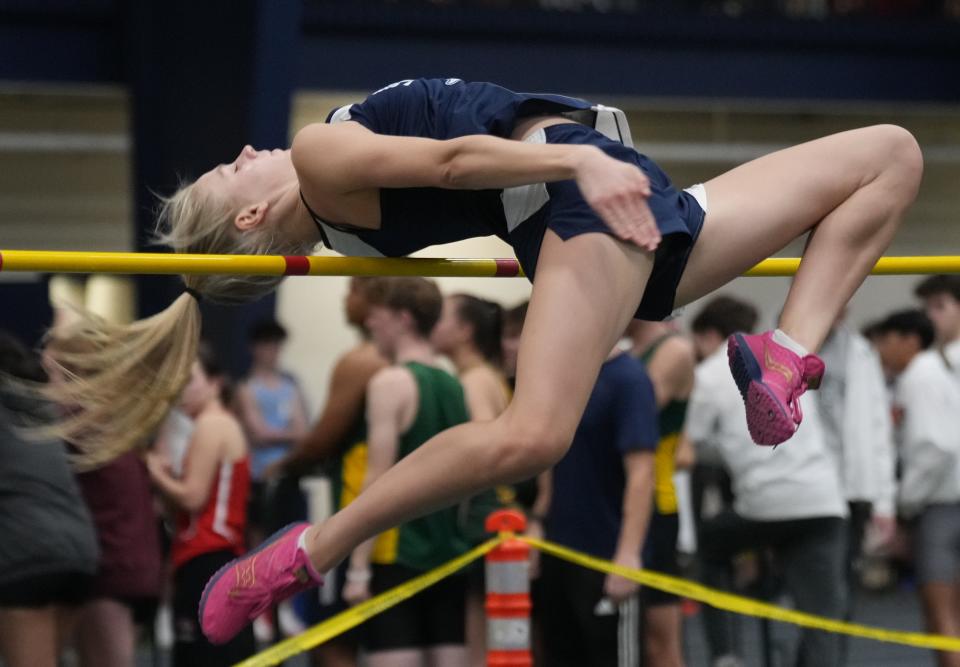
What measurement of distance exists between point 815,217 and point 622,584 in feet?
6.75

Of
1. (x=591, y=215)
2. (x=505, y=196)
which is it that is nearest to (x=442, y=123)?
(x=505, y=196)

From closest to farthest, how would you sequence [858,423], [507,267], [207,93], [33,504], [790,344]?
1. [790,344]
2. [507,267]
3. [33,504]
4. [858,423]
5. [207,93]

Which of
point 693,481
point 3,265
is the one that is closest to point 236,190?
point 3,265

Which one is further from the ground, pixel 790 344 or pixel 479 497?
pixel 790 344

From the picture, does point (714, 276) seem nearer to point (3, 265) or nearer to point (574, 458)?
point (3, 265)

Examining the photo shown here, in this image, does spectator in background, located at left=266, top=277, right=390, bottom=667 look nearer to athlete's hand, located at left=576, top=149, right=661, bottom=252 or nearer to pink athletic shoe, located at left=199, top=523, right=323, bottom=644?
pink athletic shoe, located at left=199, top=523, right=323, bottom=644

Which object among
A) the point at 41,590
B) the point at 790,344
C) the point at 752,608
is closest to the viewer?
the point at 790,344

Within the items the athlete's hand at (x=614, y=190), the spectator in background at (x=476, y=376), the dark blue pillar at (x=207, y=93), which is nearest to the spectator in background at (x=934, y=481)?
the spectator in background at (x=476, y=376)

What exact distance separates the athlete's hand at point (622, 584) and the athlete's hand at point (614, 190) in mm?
2366

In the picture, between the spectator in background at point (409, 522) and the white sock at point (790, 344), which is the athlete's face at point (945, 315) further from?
the white sock at point (790, 344)

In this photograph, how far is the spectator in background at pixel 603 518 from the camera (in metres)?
5.12

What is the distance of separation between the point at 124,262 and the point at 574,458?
2308 millimetres

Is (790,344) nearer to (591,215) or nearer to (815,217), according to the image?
(815,217)

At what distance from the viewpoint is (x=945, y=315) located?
6477 millimetres
